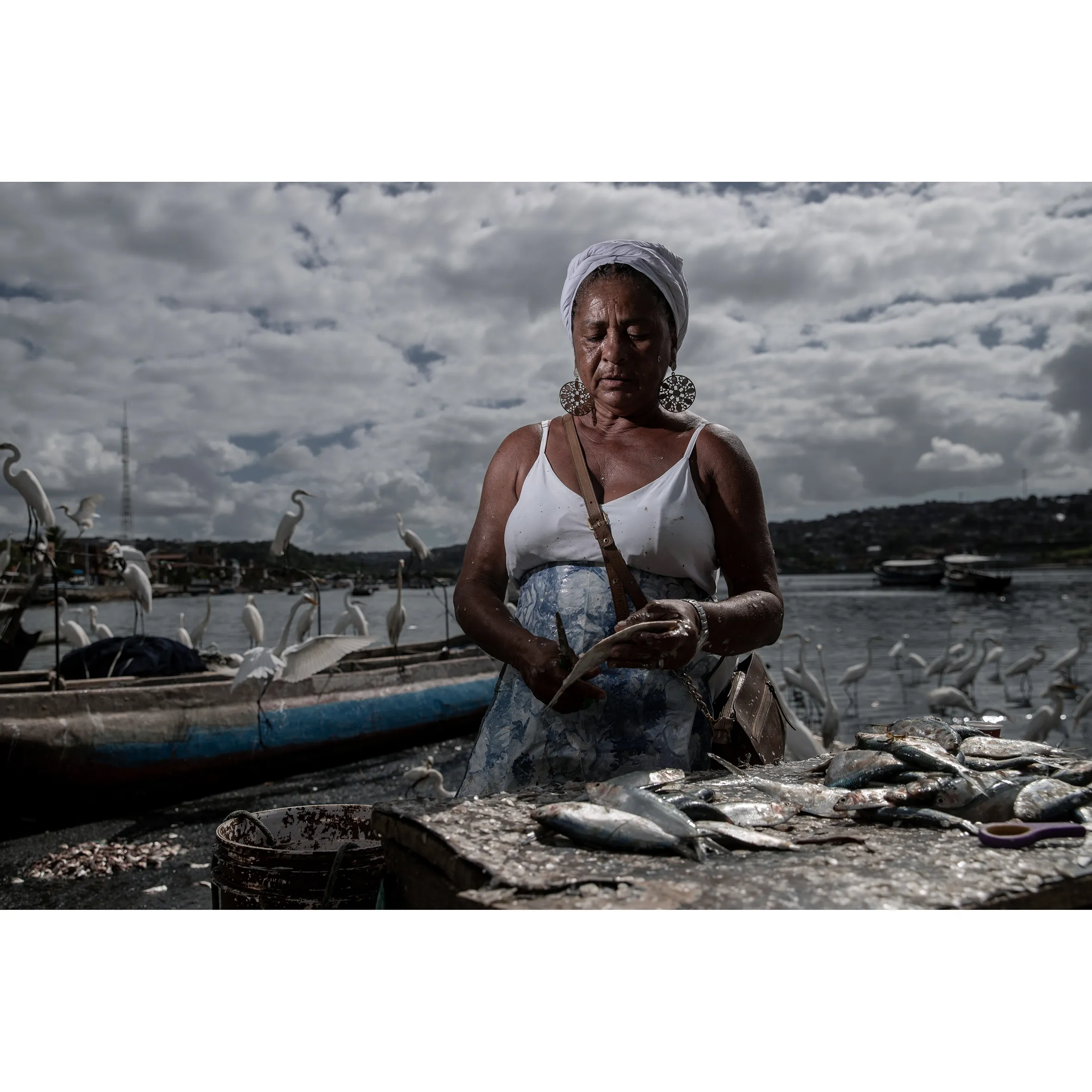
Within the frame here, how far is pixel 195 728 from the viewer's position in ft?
20.2

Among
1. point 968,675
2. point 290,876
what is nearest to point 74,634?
point 290,876

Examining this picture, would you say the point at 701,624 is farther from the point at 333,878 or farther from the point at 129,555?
the point at 129,555

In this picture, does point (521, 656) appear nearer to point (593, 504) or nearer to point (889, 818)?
point (593, 504)

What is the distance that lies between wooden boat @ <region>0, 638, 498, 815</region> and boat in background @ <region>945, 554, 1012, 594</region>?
59.6ft

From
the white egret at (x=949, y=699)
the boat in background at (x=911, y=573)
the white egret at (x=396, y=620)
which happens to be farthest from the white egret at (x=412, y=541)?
the boat in background at (x=911, y=573)

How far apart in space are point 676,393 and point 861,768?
2.61ft

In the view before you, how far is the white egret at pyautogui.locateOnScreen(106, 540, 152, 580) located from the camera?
29.8 feet

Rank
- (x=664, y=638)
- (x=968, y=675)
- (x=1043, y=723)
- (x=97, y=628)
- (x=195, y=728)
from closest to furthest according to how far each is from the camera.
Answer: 1. (x=664, y=638)
2. (x=195, y=728)
3. (x=1043, y=723)
4. (x=968, y=675)
5. (x=97, y=628)

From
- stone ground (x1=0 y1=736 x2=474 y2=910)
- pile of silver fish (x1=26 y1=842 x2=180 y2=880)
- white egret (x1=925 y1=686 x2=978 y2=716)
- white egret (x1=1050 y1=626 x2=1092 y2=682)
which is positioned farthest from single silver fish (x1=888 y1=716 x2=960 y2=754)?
white egret (x1=1050 y1=626 x2=1092 y2=682)

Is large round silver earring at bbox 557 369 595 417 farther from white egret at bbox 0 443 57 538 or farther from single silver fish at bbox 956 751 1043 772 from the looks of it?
white egret at bbox 0 443 57 538

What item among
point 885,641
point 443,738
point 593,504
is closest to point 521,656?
point 593,504

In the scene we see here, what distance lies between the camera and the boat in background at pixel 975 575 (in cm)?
2278

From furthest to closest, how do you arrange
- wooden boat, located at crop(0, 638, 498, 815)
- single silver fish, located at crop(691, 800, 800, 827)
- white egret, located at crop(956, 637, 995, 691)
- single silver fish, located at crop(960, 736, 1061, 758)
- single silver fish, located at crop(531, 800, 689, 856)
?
white egret, located at crop(956, 637, 995, 691)
wooden boat, located at crop(0, 638, 498, 815)
single silver fish, located at crop(960, 736, 1061, 758)
single silver fish, located at crop(691, 800, 800, 827)
single silver fish, located at crop(531, 800, 689, 856)

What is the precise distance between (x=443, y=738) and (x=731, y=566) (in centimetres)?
675
